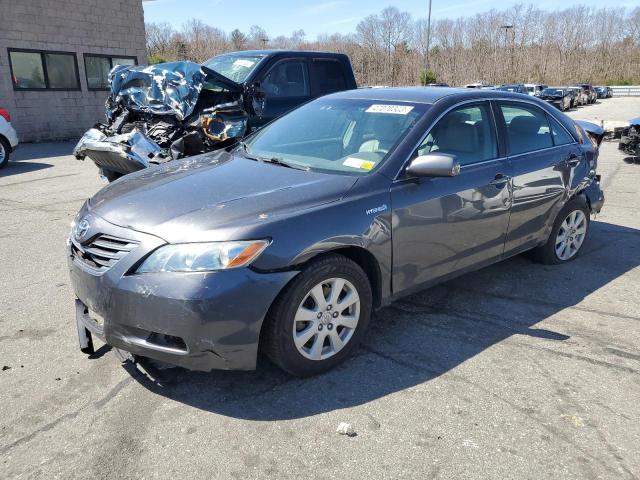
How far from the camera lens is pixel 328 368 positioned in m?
3.26

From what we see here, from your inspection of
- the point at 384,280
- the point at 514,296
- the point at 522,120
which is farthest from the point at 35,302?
the point at 522,120

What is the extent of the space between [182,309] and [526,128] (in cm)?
344

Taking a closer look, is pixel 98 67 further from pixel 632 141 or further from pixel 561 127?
pixel 561 127

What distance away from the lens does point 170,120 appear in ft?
24.0

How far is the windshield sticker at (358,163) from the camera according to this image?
3537 millimetres

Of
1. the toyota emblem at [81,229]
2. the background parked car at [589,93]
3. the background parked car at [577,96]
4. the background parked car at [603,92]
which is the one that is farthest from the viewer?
the background parked car at [603,92]

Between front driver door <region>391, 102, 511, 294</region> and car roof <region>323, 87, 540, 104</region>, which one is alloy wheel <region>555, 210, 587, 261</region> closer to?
front driver door <region>391, 102, 511, 294</region>

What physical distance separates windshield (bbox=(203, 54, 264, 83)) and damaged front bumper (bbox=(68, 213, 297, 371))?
5113mm

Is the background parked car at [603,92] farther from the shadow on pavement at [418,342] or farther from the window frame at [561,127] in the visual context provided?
the shadow on pavement at [418,342]

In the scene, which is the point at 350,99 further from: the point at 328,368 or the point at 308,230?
the point at 328,368

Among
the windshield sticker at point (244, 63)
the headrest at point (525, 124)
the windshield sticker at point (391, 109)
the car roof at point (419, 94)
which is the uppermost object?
the windshield sticker at point (244, 63)

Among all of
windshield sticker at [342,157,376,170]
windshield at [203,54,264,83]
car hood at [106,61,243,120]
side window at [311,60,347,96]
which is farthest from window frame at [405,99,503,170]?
side window at [311,60,347,96]

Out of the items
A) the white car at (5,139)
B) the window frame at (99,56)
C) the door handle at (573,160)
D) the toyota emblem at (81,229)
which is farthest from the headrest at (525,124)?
the window frame at (99,56)

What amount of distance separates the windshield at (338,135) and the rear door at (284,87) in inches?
117
